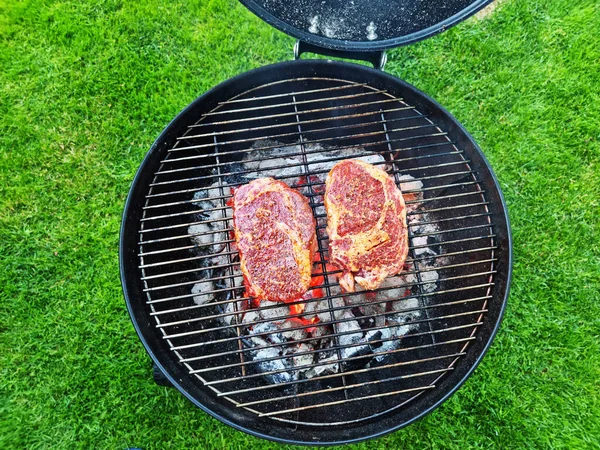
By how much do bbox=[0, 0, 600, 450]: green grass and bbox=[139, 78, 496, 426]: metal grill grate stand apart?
793 mm

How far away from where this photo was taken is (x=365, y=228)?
2465 millimetres

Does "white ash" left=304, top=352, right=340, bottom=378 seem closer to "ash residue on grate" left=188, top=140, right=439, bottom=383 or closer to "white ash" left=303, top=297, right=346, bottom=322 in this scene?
"ash residue on grate" left=188, top=140, right=439, bottom=383

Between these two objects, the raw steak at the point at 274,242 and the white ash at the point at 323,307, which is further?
the white ash at the point at 323,307

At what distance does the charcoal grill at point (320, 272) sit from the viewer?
2.39 metres

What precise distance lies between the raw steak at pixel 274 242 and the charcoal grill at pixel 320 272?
0.40ft

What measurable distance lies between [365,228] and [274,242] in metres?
0.48

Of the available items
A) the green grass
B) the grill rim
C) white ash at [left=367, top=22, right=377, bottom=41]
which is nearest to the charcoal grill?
the grill rim

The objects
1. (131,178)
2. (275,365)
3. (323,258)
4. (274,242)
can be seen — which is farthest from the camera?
(131,178)

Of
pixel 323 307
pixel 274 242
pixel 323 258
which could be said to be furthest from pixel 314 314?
pixel 274 242

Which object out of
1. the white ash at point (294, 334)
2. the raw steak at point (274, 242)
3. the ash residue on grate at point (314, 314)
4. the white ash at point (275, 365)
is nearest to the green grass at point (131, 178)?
the white ash at point (275, 365)

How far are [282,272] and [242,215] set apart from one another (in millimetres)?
370

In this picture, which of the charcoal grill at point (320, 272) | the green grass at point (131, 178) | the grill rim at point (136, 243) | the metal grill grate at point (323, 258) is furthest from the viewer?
the green grass at point (131, 178)

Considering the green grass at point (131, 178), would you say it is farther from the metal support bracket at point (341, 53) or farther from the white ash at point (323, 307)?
the metal support bracket at point (341, 53)

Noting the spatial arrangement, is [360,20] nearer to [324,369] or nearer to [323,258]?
[323,258]
